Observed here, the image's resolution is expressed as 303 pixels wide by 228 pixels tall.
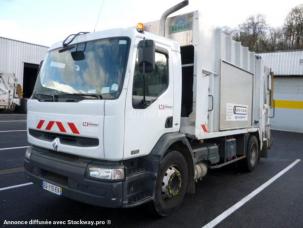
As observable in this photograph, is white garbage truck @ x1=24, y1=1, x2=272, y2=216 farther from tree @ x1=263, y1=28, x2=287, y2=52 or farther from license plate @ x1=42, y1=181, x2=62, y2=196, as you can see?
tree @ x1=263, y1=28, x2=287, y2=52

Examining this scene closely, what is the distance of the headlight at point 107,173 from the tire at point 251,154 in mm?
4892

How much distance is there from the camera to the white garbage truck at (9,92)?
2222 centimetres

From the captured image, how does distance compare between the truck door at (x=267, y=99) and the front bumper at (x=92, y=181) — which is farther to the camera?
the truck door at (x=267, y=99)

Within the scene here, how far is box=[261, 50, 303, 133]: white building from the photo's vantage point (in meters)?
22.0

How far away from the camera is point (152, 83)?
4602 mm

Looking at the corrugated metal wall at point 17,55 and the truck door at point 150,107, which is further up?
the corrugated metal wall at point 17,55

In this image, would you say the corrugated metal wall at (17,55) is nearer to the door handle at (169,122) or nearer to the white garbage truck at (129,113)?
the white garbage truck at (129,113)

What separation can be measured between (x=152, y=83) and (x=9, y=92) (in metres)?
20.3

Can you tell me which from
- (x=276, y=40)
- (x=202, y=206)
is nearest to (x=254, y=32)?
(x=276, y=40)

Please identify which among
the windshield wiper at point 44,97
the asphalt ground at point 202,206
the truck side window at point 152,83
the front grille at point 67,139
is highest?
the truck side window at point 152,83

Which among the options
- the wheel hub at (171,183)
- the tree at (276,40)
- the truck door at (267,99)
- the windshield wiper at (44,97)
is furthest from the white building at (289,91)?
the windshield wiper at (44,97)

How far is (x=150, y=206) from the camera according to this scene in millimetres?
4691

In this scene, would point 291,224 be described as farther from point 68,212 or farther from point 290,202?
point 68,212

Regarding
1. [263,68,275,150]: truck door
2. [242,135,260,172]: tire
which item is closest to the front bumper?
[242,135,260,172]: tire
